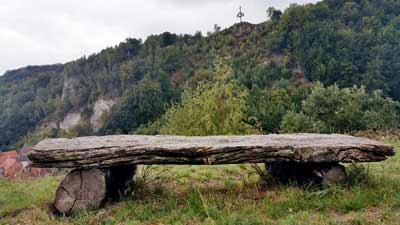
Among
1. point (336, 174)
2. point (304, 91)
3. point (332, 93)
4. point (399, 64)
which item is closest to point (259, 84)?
point (304, 91)

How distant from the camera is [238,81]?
2434 cm

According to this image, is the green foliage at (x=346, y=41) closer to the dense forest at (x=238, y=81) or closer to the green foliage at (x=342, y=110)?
the dense forest at (x=238, y=81)

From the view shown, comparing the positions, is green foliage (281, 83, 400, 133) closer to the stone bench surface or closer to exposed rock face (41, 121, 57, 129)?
the stone bench surface

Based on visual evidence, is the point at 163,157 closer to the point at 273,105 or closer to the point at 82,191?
the point at 82,191

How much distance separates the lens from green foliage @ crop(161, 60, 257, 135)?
20.5 meters

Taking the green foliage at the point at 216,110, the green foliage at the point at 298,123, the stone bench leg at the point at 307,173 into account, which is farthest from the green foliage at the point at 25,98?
the stone bench leg at the point at 307,173

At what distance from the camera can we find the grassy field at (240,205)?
4254 millimetres

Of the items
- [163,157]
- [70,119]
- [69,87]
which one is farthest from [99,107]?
[163,157]

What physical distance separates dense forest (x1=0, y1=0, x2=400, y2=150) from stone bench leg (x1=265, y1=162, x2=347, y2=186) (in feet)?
45.7

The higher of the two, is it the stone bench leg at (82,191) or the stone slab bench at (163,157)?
the stone slab bench at (163,157)

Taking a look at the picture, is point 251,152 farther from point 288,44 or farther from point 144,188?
point 288,44

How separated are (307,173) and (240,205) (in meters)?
1.36

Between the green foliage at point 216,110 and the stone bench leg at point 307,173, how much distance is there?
541 inches

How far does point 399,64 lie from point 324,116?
1369 inches
